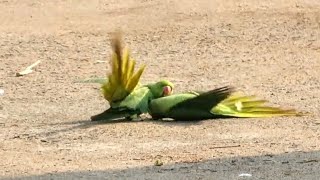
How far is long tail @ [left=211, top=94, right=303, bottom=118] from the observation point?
22.5 ft

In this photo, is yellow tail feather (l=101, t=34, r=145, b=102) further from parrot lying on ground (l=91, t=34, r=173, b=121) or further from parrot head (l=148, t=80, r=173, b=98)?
parrot head (l=148, t=80, r=173, b=98)

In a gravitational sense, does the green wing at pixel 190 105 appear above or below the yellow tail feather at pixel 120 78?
below

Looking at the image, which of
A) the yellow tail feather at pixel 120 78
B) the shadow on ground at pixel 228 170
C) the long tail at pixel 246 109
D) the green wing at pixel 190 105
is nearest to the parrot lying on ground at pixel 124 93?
the yellow tail feather at pixel 120 78

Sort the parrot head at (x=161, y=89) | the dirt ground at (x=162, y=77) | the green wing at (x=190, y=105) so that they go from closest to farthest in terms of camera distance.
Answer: the dirt ground at (x=162, y=77) → the green wing at (x=190, y=105) → the parrot head at (x=161, y=89)

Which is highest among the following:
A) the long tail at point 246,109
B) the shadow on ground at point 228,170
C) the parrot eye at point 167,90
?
the parrot eye at point 167,90

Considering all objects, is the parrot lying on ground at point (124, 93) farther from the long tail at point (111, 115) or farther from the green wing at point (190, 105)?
the green wing at point (190, 105)

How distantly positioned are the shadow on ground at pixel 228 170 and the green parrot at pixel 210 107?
1010 mm

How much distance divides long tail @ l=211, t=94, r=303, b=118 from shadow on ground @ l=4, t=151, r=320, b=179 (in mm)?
1039

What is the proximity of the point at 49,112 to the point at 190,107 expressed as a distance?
1087mm

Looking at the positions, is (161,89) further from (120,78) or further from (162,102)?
(120,78)

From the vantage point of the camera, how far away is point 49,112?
24.2ft

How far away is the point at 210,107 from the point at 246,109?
10.1 inches

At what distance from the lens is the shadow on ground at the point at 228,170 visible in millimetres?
5477

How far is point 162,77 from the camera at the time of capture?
8453 mm
